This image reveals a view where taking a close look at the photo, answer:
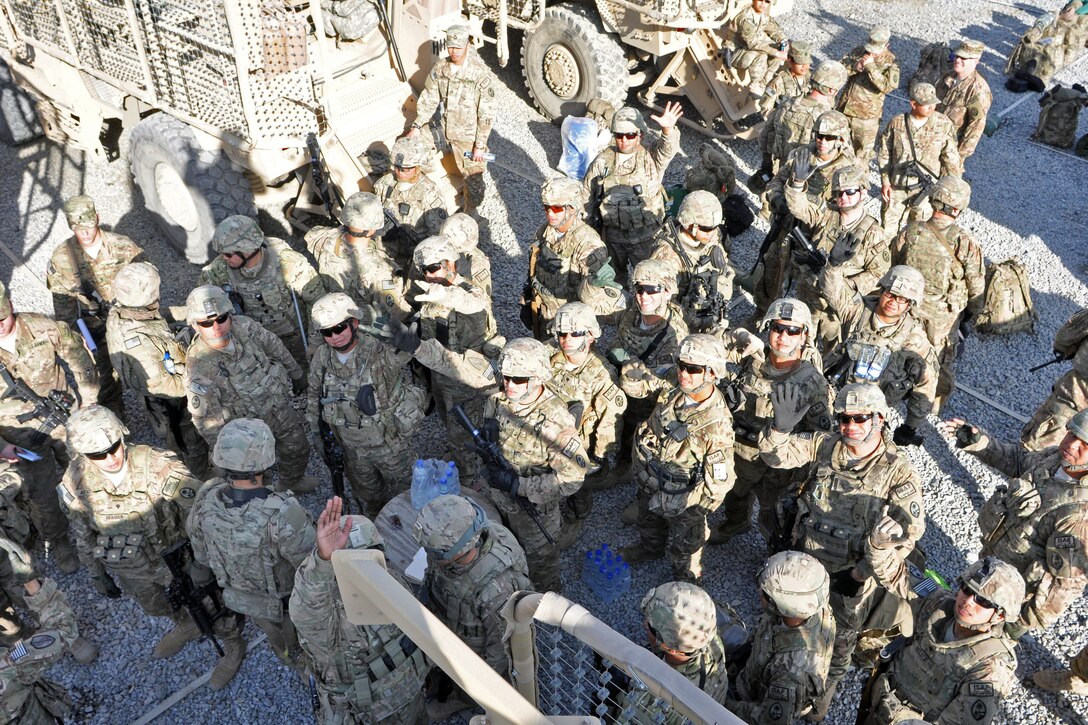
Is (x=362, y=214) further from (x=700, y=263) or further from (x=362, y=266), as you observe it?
(x=700, y=263)

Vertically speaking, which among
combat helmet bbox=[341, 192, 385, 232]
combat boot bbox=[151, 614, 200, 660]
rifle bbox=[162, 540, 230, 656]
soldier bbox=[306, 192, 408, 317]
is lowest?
combat boot bbox=[151, 614, 200, 660]

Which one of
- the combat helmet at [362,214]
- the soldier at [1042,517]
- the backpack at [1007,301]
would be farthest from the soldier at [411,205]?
the backpack at [1007,301]

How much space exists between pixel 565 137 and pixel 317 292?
4.43 m

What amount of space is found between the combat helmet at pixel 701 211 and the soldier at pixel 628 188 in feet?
3.63

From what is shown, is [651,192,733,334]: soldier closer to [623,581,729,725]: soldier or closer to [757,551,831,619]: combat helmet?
[757,551,831,619]: combat helmet

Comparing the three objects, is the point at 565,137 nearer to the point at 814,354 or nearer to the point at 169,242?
the point at 169,242

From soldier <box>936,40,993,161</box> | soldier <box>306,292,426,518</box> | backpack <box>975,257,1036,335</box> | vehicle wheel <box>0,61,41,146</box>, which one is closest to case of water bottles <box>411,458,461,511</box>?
soldier <box>306,292,426,518</box>

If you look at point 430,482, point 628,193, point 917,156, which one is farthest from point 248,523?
point 917,156

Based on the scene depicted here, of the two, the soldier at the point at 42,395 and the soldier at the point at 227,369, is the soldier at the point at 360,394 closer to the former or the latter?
the soldier at the point at 227,369

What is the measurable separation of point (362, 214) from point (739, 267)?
4490 mm

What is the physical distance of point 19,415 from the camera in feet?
20.1

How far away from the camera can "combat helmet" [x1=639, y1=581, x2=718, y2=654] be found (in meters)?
4.11

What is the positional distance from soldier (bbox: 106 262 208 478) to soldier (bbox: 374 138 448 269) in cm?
224

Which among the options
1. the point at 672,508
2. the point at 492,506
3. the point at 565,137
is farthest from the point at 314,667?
the point at 565,137
